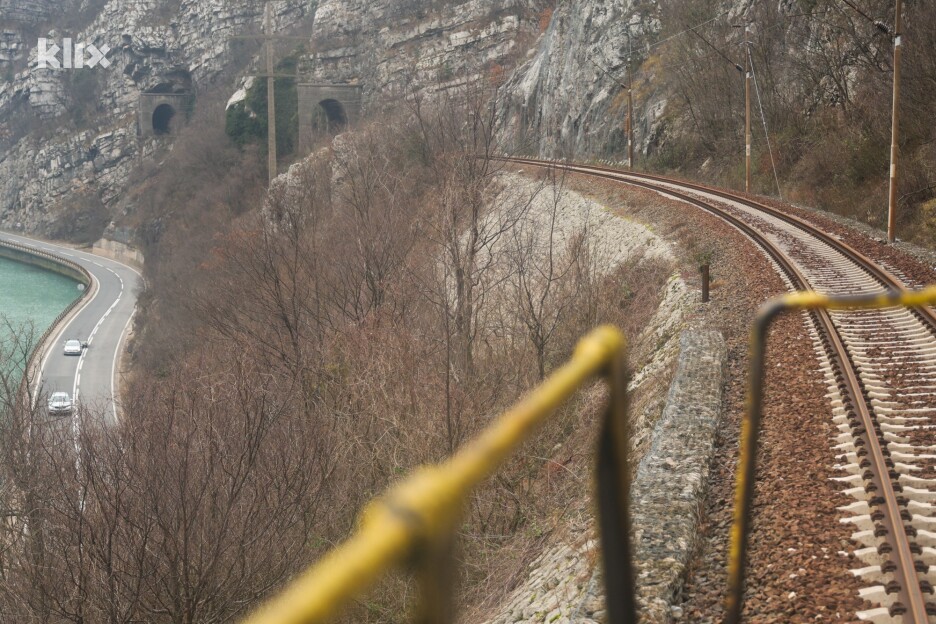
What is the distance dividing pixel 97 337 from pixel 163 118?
170 feet

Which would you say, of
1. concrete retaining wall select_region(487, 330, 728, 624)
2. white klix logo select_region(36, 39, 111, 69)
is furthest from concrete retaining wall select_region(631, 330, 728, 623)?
white klix logo select_region(36, 39, 111, 69)

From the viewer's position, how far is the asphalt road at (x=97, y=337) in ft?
152

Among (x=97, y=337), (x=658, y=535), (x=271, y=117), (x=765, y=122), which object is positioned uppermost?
(x=271, y=117)

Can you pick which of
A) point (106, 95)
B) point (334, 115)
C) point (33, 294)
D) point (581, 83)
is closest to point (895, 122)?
point (581, 83)

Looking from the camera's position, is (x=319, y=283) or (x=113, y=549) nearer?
(x=113, y=549)

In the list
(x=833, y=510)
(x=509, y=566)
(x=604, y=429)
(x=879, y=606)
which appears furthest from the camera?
(x=509, y=566)

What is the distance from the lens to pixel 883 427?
22.2 feet

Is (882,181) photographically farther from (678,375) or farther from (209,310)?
(209,310)

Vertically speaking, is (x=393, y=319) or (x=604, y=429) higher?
(x=604, y=429)

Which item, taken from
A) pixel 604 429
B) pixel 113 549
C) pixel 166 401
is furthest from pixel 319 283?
pixel 604 429

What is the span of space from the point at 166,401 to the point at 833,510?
521 inches

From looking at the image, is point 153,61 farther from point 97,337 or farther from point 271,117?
point 97,337

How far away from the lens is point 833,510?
18.0 ft

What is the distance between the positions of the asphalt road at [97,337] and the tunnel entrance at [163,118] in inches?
931
